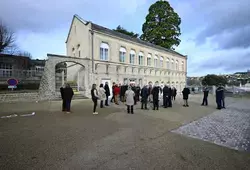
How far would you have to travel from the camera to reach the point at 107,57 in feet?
61.0

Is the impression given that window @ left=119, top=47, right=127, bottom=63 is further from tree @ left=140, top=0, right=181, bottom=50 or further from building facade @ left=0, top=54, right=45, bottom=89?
tree @ left=140, top=0, right=181, bottom=50

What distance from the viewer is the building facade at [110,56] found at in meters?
17.1

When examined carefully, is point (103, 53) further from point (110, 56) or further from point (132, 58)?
point (132, 58)

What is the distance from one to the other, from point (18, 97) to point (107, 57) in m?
10.3

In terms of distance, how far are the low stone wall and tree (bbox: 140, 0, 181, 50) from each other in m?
29.0

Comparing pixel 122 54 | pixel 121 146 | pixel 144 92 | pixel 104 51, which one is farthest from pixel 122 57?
pixel 121 146

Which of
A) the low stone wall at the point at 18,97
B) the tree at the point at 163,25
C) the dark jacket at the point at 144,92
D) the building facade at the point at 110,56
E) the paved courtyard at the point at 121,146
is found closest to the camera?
the paved courtyard at the point at 121,146

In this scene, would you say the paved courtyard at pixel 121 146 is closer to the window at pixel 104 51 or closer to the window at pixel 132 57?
the window at pixel 104 51

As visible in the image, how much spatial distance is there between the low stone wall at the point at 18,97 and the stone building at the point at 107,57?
4878 mm

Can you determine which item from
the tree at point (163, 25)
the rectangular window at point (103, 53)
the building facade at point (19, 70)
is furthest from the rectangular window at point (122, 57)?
the tree at point (163, 25)

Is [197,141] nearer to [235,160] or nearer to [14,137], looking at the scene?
[235,160]

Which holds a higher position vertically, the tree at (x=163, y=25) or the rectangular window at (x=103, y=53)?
the tree at (x=163, y=25)

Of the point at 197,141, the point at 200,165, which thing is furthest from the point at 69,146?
the point at 197,141

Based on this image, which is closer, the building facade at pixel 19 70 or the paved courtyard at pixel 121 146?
the paved courtyard at pixel 121 146
